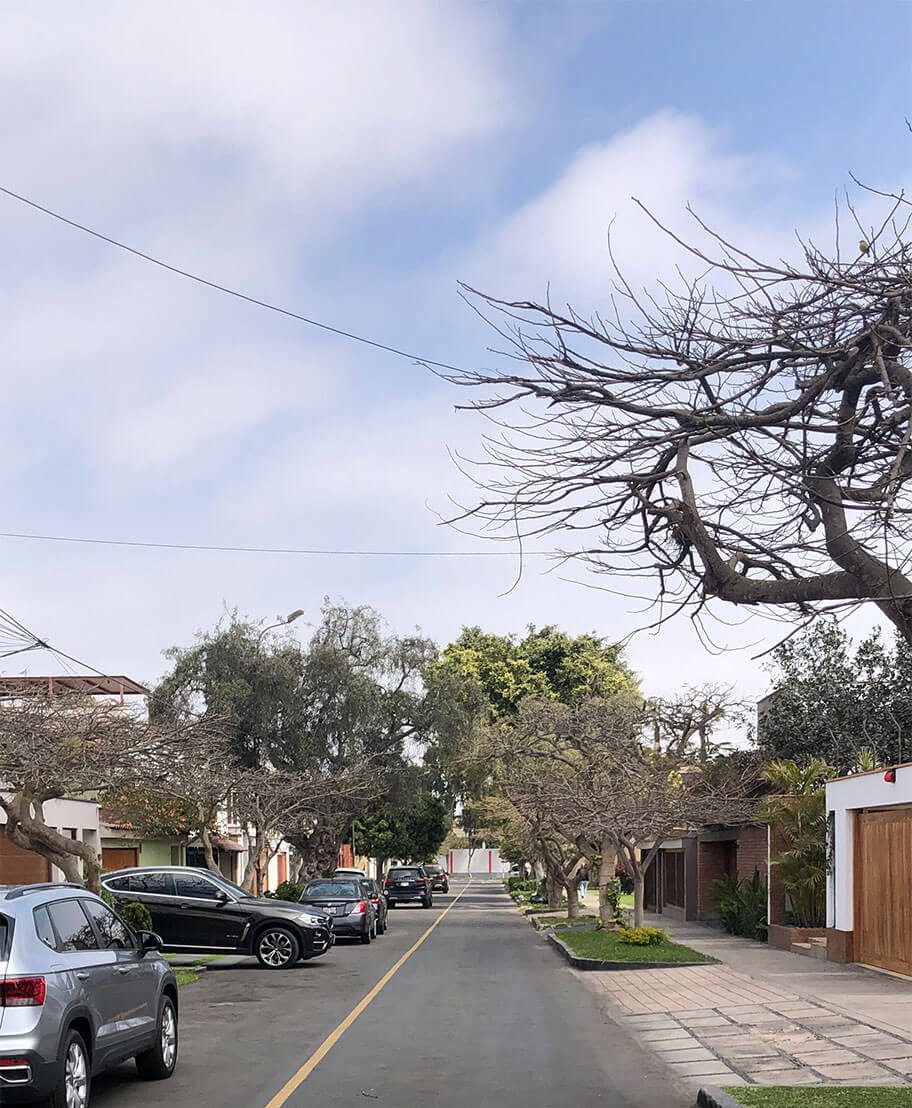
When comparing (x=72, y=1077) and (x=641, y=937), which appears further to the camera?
(x=641, y=937)

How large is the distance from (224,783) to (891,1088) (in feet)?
68.6

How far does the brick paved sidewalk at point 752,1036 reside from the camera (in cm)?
1144

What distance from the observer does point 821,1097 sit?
9945 mm

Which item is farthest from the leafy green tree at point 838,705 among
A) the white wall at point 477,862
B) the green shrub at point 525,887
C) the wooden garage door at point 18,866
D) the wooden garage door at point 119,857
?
the white wall at point 477,862

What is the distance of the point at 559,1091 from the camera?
10.9m

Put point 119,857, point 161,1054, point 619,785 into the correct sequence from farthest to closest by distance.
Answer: point 119,857
point 619,785
point 161,1054

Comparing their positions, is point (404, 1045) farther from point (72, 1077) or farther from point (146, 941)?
point (72, 1077)

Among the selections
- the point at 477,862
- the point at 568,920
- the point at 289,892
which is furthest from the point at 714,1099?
the point at 477,862

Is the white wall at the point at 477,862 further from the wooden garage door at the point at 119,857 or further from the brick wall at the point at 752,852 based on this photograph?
the brick wall at the point at 752,852

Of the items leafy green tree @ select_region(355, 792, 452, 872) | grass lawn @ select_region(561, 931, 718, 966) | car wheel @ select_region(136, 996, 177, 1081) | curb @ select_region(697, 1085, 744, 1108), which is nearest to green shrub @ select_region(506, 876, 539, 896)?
leafy green tree @ select_region(355, 792, 452, 872)

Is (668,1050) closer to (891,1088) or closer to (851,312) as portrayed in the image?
(891,1088)

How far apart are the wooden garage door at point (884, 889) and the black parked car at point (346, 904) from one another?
11.8 meters

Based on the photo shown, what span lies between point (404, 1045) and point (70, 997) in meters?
5.29

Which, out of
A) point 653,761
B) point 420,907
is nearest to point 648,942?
point 653,761
